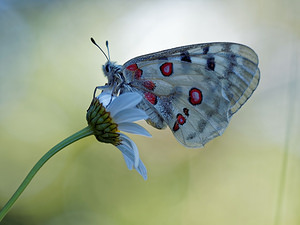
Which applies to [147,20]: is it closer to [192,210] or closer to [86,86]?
[86,86]

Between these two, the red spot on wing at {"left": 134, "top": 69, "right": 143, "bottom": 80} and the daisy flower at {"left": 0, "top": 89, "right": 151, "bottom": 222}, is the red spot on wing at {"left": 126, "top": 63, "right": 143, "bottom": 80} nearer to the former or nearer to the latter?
the red spot on wing at {"left": 134, "top": 69, "right": 143, "bottom": 80}

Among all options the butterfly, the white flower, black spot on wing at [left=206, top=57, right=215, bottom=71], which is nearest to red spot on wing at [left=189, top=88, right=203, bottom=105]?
the butterfly

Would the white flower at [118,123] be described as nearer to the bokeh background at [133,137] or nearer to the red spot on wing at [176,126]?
the red spot on wing at [176,126]

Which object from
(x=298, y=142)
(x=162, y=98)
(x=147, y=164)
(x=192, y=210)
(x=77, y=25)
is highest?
(x=77, y=25)

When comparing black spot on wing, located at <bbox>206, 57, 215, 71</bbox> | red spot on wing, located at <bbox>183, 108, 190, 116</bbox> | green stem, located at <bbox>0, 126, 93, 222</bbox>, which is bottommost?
green stem, located at <bbox>0, 126, 93, 222</bbox>

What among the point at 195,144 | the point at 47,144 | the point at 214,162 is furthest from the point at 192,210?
the point at 195,144
